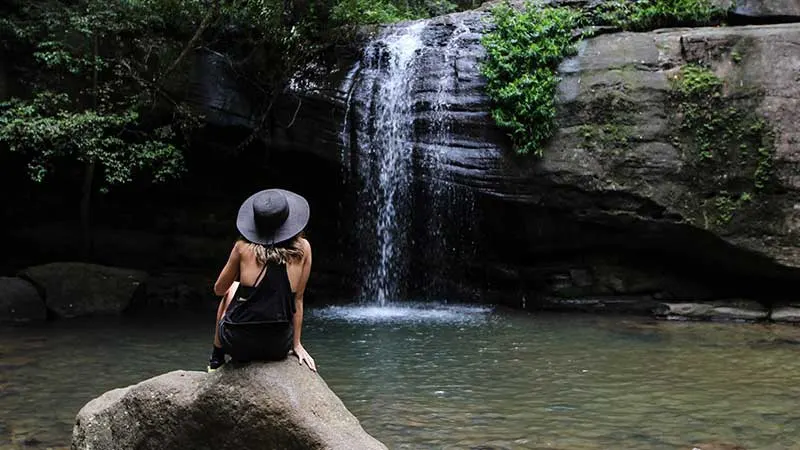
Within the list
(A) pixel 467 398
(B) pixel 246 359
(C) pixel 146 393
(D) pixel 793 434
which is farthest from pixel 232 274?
(D) pixel 793 434

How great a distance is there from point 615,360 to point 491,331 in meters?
2.26

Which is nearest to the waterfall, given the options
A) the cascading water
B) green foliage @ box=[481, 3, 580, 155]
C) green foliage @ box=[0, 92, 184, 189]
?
the cascading water

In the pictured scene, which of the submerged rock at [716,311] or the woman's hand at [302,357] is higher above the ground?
the woman's hand at [302,357]

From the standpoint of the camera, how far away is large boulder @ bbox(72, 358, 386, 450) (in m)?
4.15

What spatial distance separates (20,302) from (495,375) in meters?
7.47

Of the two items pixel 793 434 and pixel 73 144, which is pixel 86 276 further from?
pixel 793 434

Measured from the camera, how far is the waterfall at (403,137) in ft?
42.4

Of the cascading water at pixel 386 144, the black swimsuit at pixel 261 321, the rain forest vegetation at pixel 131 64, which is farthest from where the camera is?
the cascading water at pixel 386 144

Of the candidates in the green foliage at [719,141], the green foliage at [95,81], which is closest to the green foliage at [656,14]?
the green foliage at [719,141]

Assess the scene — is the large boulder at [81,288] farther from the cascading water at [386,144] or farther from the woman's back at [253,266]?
the woman's back at [253,266]

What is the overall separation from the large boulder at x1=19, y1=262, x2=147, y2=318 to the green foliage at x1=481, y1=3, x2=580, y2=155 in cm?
646

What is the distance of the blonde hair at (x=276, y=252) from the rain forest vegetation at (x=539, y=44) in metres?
7.94

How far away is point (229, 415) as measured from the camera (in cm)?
431

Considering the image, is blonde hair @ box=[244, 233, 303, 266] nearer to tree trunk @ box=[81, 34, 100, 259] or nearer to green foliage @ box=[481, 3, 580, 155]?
green foliage @ box=[481, 3, 580, 155]
